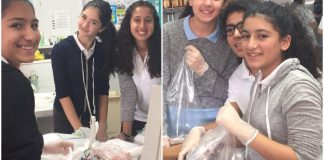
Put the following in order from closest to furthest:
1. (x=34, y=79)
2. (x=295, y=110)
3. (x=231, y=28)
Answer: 1. (x=295, y=110)
2. (x=231, y=28)
3. (x=34, y=79)

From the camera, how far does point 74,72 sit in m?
1.02

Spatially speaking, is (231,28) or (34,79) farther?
(34,79)

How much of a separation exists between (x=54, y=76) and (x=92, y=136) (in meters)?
0.23

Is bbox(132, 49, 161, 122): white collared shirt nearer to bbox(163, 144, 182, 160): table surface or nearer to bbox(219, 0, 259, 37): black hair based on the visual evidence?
bbox(163, 144, 182, 160): table surface

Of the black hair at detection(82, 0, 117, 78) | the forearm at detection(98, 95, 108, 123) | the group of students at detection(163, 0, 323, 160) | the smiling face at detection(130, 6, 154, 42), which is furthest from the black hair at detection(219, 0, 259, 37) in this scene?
the forearm at detection(98, 95, 108, 123)

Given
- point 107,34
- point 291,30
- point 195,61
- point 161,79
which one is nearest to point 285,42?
point 291,30

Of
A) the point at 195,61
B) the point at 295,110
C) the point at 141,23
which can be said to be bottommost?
the point at 295,110

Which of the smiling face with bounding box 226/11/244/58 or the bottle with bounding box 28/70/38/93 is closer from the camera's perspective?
the smiling face with bounding box 226/11/244/58

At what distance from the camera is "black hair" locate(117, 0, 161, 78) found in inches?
38.9

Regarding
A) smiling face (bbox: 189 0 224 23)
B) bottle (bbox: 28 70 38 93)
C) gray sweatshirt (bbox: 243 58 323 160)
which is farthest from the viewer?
bottle (bbox: 28 70 38 93)

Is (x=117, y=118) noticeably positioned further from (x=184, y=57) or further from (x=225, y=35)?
(x=225, y=35)

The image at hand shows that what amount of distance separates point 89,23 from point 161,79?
288 mm

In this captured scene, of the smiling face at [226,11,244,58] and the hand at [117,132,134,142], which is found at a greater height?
the smiling face at [226,11,244,58]

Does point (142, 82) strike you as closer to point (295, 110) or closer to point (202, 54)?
point (202, 54)
